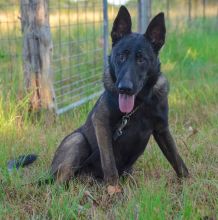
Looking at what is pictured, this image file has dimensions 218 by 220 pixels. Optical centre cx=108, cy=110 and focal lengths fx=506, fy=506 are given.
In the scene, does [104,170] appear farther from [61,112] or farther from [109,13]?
[109,13]

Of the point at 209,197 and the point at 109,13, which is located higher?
the point at 109,13

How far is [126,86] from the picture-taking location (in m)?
3.20

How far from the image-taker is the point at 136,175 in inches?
150

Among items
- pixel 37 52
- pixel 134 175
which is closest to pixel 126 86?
pixel 134 175

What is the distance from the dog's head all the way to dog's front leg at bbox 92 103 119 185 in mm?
190

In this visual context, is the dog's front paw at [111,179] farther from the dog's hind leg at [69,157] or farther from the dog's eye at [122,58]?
the dog's eye at [122,58]

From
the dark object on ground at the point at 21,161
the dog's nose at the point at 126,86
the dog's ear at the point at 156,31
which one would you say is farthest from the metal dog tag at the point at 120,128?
the dark object on ground at the point at 21,161

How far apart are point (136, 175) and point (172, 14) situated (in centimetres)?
705

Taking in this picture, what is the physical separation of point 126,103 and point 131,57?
306mm

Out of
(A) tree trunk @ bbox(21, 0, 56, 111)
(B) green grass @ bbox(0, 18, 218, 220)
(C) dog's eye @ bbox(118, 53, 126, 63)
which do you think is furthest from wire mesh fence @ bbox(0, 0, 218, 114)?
(C) dog's eye @ bbox(118, 53, 126, 63)

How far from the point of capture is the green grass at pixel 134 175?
3.02m

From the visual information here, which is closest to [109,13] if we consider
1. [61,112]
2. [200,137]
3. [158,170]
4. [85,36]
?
[85,36]

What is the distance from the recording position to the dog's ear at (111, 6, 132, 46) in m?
3.52

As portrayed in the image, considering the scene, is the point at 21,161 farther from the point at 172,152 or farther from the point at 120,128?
the point at 172,152
